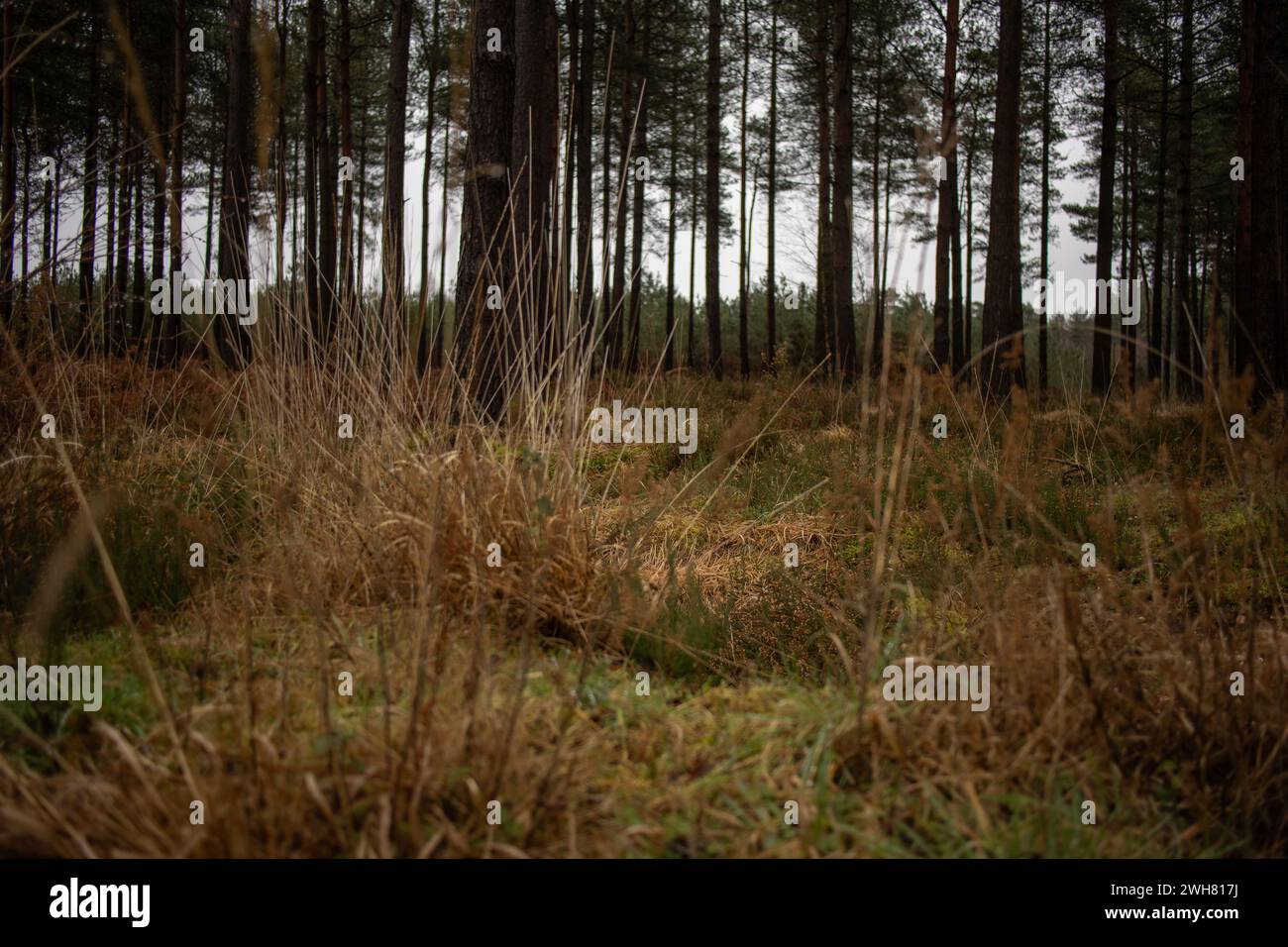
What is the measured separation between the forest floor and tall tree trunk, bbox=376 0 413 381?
0.89 ft

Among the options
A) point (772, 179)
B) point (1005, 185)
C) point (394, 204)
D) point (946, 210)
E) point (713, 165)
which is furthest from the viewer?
point (772, 179)

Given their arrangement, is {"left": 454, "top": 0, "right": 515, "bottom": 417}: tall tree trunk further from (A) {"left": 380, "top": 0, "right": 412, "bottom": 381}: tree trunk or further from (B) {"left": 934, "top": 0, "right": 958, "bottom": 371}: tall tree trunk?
(B) {"left": 934, "top": 0, "right": 958, "bottom": 371}: tall tree trunk

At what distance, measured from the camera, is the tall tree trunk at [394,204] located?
3.15m

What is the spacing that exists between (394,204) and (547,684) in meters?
11.1

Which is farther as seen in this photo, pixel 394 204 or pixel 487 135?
pixel 394 204

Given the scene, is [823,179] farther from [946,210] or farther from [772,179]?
[772,179]

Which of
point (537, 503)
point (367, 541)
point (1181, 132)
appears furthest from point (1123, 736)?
point (1181, 132)

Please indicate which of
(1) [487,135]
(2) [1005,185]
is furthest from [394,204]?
(2) [1005,185]

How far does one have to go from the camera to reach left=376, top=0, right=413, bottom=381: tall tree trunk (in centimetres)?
315

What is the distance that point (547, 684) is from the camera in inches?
78.0

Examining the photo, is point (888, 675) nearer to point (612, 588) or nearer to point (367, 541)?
point (612, 588)

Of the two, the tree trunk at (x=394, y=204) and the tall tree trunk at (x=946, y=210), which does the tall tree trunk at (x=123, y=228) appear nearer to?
the tree trunk at (x=394, y=204)
